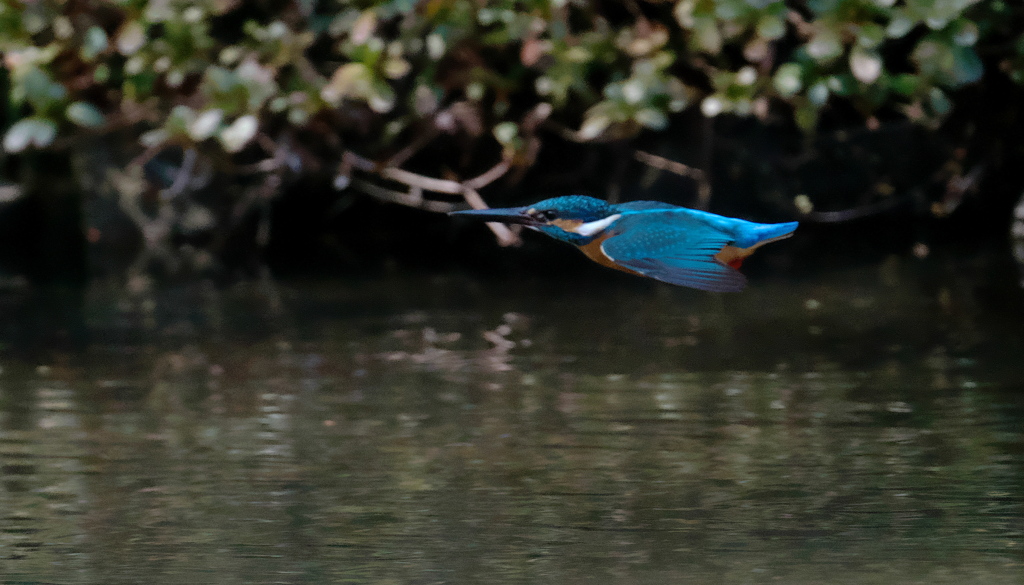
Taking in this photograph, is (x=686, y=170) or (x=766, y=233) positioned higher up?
(x=686, y=170)

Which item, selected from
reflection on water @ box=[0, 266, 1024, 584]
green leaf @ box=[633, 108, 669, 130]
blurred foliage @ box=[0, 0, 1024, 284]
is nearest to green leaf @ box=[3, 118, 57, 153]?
blurred foliage @ box=[0, 0, 1024, 284]

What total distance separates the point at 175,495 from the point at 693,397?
1369 millimetres

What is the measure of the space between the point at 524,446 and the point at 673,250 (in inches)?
53.5

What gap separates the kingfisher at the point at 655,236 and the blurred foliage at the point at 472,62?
10.8 feet

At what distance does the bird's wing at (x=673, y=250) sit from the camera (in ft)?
6.21

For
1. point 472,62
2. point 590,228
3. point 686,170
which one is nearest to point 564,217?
point 590,228

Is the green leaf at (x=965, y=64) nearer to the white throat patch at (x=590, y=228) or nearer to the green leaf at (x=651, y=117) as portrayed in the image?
the green leaf at (x=651, y=117)

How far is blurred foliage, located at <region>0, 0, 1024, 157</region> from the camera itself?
530cm

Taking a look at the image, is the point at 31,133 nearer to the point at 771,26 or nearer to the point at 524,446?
the point at 771,26

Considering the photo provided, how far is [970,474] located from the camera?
2928 millimetres

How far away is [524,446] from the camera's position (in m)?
3.23

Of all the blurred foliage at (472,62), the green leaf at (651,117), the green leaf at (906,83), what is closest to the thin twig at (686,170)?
the blurred foliage at (472,62)

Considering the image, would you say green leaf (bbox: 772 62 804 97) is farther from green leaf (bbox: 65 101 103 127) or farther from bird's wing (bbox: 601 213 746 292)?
bird's wing (bbox: 601 213 746 292)

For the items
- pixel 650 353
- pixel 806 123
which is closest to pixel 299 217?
pixel 806 123
